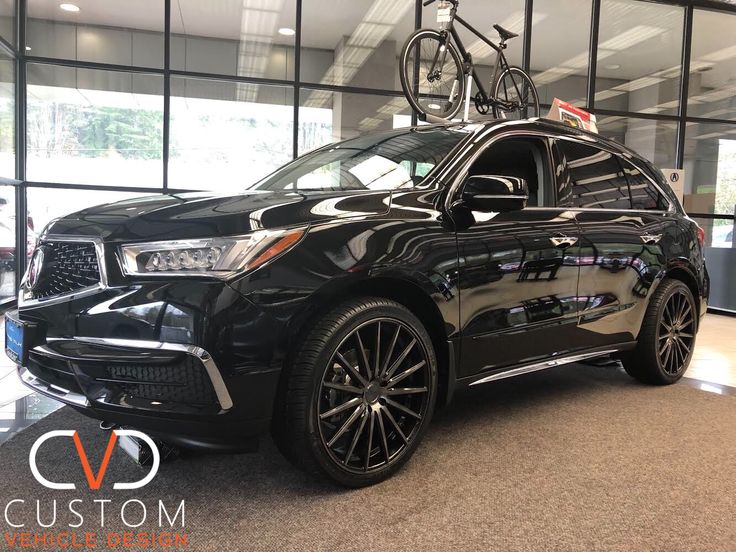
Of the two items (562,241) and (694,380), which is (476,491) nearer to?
(562,241)

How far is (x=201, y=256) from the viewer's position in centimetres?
182

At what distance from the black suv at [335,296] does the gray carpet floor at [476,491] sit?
0.20 meters

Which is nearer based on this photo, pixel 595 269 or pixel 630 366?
pixel 595 269

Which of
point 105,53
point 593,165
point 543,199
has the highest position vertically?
point 105,53

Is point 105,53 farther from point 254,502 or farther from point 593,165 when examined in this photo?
point 254,502

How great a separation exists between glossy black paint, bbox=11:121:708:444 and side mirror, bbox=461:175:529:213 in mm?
61

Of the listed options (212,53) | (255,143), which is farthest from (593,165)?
(212,53)

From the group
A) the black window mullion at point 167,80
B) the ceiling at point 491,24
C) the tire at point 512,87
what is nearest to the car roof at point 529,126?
the tire at point 512,87

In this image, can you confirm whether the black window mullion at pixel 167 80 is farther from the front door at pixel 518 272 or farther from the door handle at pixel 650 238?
the door handle at pixel 650 238

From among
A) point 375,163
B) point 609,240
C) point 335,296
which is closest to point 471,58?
point 609,240

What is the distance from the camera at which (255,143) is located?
7562 millimetres

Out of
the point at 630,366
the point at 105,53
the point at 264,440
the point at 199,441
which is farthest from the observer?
the point at 105,53

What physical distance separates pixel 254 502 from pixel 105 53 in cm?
677

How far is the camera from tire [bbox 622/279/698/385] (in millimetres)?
3479
